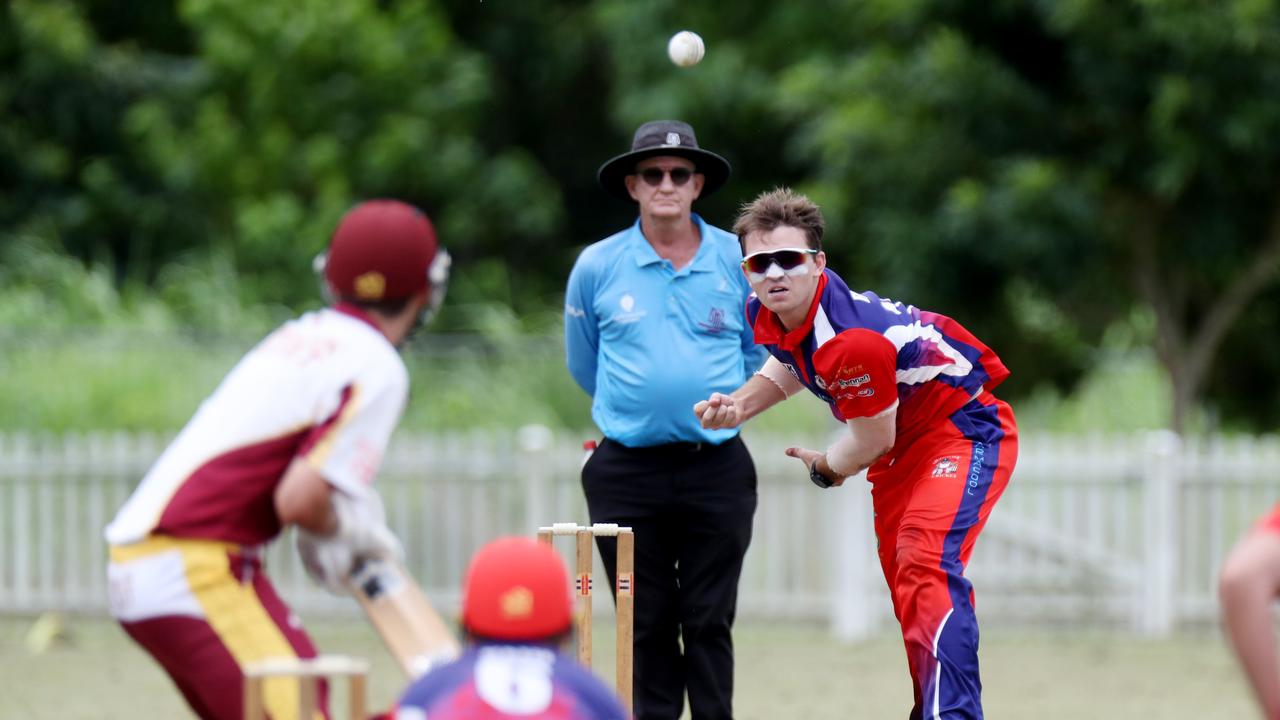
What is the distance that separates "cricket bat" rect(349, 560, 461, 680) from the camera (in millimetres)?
3824

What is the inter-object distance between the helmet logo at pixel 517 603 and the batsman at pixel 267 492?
1.50 ft

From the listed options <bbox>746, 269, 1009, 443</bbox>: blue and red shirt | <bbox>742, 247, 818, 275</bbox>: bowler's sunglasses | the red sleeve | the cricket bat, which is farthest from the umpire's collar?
the cricket bat

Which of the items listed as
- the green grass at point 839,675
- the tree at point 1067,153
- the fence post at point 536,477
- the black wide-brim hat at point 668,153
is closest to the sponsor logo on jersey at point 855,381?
the black wide-brim hat at point 668,153

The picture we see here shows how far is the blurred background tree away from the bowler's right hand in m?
6.70

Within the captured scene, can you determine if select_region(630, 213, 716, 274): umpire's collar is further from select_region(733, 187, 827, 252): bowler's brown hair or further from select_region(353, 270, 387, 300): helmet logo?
select_region(353, 270, 387, 300): helmet logo

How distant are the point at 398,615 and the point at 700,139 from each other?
614 inches

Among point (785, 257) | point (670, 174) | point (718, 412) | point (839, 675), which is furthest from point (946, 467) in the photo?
point (839, 675)

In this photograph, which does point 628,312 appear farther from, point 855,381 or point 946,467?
point 946,467

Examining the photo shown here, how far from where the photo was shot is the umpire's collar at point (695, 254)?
615 cm

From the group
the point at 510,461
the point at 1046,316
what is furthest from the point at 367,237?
the point at 1046,316

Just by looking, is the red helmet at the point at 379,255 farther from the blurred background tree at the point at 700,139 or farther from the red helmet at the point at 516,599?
the blurred background tree at the point at 700,139

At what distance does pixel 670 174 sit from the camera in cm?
610

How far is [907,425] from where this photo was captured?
544 centimetres

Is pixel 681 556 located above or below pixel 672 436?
below
